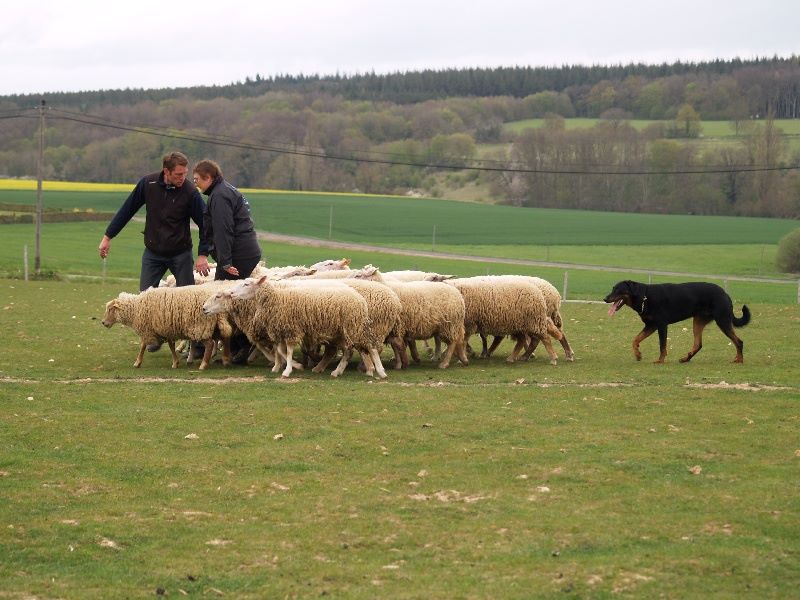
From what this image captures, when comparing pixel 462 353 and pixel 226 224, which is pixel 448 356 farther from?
pixel 226 224

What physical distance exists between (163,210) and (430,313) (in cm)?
376

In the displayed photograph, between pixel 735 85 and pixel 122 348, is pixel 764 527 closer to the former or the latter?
pixel 122 348

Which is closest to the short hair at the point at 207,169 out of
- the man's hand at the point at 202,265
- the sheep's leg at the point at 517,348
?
the man's hand at the point at 202,265

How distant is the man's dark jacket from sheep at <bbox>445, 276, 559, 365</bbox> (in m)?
3.71

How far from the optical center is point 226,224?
14.5 m

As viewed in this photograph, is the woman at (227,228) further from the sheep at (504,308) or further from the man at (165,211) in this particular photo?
the sheep at (504,308)

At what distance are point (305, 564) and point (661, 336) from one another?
32.7ft

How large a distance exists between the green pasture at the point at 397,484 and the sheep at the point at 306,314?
480 millimetres

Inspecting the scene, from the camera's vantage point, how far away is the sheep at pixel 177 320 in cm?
1471

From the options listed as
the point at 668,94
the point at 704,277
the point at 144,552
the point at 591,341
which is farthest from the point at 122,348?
the point at 668,94

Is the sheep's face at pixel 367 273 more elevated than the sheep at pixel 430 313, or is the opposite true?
the sheep's face at pixel 367 273

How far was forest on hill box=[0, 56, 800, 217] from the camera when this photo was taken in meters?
99.1

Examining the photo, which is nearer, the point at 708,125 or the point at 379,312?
the point at 379,312

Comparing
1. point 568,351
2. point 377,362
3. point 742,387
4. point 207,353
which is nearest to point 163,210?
point 207,353
